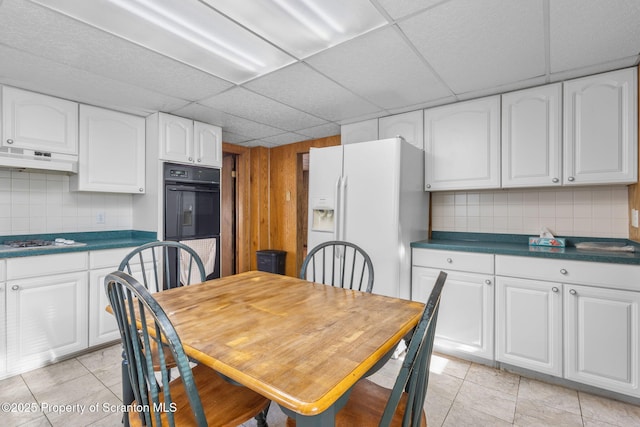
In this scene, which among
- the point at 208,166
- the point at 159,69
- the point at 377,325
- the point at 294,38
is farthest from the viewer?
the point at 208,166

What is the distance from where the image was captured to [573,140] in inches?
86.4

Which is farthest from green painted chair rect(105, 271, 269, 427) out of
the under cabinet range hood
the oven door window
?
the under cabinet range hood

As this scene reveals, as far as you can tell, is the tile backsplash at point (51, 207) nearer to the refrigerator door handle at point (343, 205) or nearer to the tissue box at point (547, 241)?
the refrigerator door handle at point (343, 205)

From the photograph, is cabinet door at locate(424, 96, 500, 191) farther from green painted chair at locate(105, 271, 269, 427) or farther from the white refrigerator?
green painted chair at locate(105, 271, 269, 427)

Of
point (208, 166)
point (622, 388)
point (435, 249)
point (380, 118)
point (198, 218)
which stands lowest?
point (622, 388)

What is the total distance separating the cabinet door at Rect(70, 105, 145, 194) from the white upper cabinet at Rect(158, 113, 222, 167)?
29cm

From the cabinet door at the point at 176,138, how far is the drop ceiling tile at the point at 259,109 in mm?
504

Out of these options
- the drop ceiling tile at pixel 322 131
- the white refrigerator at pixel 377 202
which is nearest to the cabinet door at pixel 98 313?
the white refrigerator at pixel 377 202

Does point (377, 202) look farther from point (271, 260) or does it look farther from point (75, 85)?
point (75, 85)

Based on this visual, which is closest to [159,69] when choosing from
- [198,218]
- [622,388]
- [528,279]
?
[198,218]

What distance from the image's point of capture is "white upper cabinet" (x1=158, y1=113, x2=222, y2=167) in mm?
2967

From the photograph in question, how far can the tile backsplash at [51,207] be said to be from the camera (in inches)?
101

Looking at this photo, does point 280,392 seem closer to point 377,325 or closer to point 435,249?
point 377,325

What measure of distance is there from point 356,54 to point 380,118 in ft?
4.11
